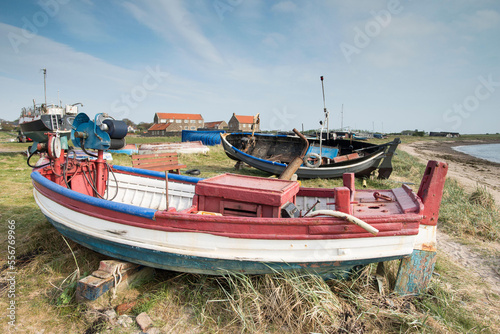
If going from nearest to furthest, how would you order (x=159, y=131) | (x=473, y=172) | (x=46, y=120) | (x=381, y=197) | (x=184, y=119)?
(x=381, y=197) → (x=46, y=120) → (x=473, y=172) → (x=159, y=131) → (x=184, y=119)

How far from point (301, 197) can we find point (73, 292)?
11.1 ft

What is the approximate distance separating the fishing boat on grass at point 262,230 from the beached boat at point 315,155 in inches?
266

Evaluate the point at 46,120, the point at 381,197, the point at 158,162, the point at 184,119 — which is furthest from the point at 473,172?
the point at 184,119

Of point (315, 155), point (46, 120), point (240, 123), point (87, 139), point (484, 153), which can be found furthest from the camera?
point (240, 123)

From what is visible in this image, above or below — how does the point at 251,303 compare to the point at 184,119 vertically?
below

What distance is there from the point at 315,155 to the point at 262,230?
7.93 m

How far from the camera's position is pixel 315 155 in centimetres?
1048

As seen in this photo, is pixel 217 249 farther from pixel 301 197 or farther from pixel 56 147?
pixel 56 147

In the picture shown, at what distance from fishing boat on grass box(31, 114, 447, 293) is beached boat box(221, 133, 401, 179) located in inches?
266

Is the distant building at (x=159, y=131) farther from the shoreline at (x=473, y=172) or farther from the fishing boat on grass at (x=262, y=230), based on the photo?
the fishing boat on grass at (x=262, y=230)

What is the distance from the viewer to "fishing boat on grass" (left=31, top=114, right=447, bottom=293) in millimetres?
2990

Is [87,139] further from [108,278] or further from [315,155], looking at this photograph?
[315,155]

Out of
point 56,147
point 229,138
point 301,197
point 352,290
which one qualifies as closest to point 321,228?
point 352,290

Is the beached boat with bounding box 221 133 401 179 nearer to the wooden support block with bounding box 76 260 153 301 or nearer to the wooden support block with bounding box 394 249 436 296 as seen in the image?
the wooden support block with bounding box 394 249 436 296
